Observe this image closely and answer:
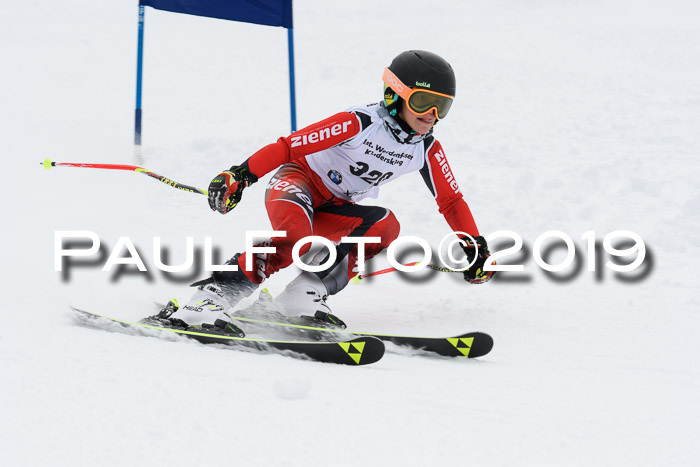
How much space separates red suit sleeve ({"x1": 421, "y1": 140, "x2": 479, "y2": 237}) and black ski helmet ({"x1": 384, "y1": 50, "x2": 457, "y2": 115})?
51 centimetres

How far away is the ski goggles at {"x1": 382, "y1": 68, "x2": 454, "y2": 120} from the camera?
3855mm

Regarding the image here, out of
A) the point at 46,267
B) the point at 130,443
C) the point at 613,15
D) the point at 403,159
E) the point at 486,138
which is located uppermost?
the point at 613,15

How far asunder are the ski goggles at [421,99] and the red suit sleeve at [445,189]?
1.38 feet

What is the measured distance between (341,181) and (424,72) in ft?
2.65

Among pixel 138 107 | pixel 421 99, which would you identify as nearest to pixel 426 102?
pixel 421 99

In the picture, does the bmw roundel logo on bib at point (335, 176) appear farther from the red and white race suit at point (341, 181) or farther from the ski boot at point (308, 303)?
the ski boot at point (308, 303)

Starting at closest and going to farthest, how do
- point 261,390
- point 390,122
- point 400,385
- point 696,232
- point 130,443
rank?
point 130,443 → point 261,390 → point 400,385 → point 390,122 → point 696,232

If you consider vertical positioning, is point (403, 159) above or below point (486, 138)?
below

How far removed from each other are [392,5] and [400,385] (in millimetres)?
15054

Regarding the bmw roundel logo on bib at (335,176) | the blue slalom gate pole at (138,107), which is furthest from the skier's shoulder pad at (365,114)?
the blue slalom gate pole at (138,107)

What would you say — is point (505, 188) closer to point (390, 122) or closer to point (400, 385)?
point (390, 122)

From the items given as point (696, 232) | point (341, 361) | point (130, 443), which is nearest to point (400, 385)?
point (341, 361)

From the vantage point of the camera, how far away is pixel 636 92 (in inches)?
401

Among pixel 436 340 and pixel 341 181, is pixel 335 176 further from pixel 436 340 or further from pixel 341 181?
pixel 436 340
